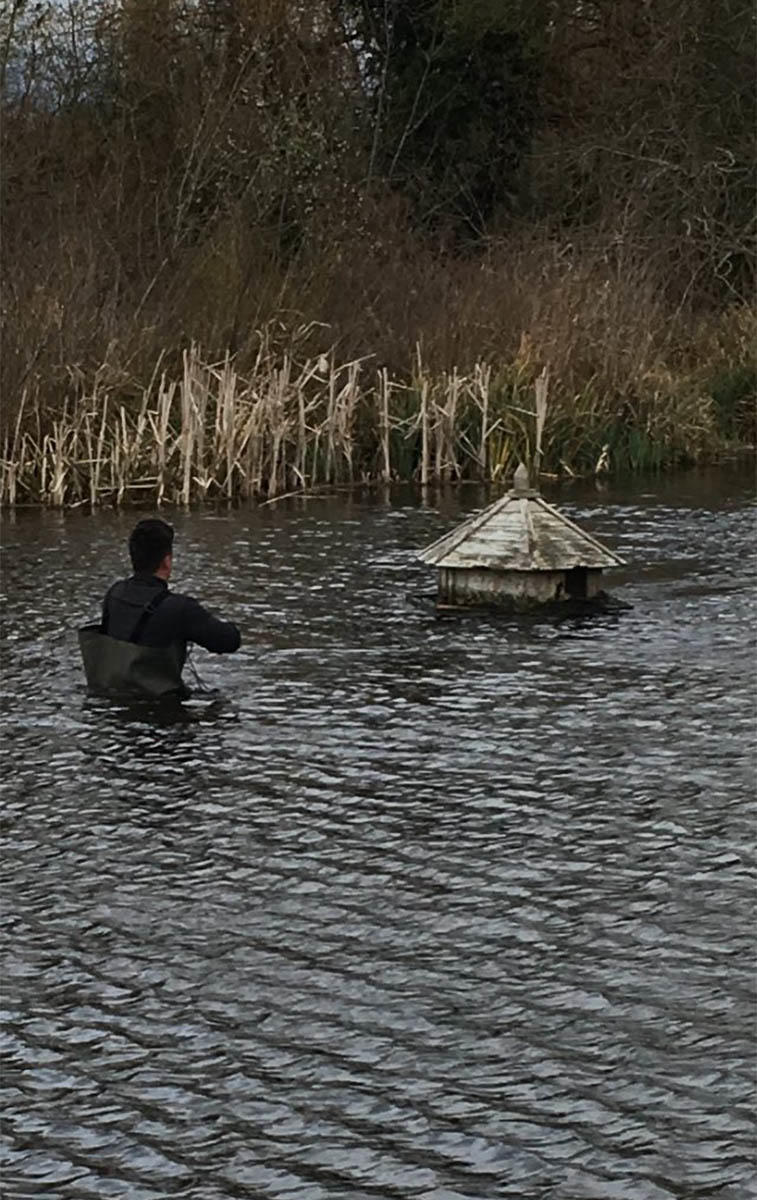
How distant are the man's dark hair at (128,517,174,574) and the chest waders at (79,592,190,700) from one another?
217 mm

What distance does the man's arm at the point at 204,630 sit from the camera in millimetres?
12523

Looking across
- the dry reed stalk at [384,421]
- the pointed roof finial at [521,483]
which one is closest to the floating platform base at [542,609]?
the pointed roof finial at [521,483]

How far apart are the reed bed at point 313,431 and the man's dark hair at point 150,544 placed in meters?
9.81

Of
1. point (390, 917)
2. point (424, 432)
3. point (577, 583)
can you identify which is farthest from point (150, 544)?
point (424, 432)

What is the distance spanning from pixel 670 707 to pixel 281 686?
2390 mm

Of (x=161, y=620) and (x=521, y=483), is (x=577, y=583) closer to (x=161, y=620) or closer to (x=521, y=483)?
(x=521, y=483)

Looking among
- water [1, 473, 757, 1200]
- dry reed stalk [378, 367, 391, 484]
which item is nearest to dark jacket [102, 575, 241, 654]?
water [1, 473, 757, 1200]

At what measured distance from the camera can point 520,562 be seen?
1600 centimetres

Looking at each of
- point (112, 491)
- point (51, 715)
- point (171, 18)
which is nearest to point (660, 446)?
point (112, 491)

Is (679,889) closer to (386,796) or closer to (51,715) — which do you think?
(386,796)

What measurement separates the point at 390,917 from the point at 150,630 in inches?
170

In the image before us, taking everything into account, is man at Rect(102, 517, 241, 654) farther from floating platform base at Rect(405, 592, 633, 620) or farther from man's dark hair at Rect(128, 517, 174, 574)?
floating platform base at Rect(405, 592, 633, 620)

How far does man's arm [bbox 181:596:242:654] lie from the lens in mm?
12523

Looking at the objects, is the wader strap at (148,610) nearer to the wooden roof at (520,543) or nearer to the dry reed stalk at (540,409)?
the wooden roof at (520,543)
